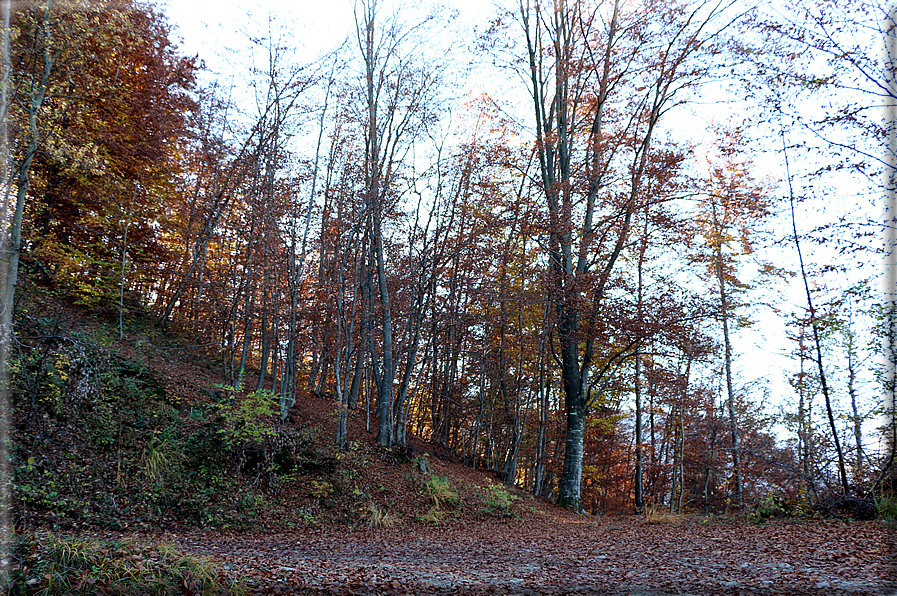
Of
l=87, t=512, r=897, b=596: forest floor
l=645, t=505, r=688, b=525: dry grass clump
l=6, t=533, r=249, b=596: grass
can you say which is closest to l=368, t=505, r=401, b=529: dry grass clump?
l=87, t=512, r=897, b=596: forest floor

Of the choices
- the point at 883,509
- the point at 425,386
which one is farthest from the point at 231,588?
the point at 425,386

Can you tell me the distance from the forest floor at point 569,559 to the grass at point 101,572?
40 cm

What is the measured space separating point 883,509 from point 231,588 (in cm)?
951

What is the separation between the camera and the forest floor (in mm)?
4008

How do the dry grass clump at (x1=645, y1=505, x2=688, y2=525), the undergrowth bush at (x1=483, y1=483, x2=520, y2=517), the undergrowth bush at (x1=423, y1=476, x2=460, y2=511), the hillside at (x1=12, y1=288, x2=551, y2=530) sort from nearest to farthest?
the hillside at (x1=12, y1=288, x2=551, y2=530) → the dry grass clump at (x1=645, y1=505, x2=688, y2=525) → the undergrowth bush at (x1=423, y1=476, x2=460, y2=511) → the undergrowth bush at (x1=483, y1=483, x2=520, y2=517)

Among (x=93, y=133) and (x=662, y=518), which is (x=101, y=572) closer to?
(x=93, y=133)

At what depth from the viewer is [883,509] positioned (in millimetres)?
7316

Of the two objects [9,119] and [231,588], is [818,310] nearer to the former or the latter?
[231,588]

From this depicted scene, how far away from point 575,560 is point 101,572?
4.58 m

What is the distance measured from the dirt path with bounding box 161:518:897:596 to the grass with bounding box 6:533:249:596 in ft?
1.56

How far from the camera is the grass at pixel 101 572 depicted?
3264 millimetres

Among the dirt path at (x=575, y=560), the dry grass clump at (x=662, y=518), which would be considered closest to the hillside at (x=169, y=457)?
the dirt path at (x=575, y=560)

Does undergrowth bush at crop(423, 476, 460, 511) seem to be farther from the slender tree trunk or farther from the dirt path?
the slender tree trunk

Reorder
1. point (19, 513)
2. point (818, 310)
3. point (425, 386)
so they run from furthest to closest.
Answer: point (425, 386) < point (818, 310) < point (19, 513)
